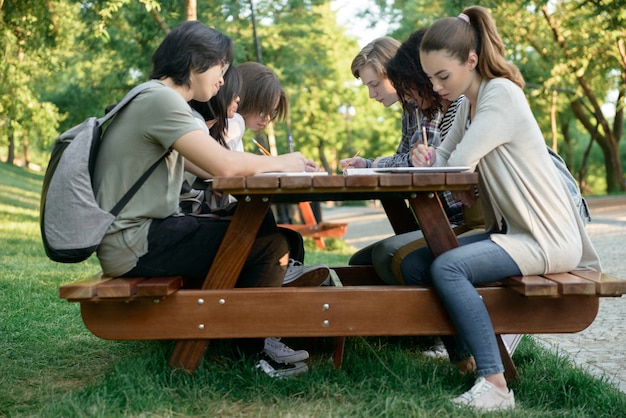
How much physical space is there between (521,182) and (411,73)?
1.24 m

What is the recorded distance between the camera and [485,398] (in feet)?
9.50

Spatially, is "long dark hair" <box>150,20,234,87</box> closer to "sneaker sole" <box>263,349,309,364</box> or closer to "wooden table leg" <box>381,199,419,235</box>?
"sneaker sole" <box>263,349,309,364</box>

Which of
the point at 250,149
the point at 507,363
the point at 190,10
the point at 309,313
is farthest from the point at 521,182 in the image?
the point at 250,149

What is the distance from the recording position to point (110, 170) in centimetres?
303

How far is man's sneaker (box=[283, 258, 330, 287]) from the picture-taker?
3.74 m

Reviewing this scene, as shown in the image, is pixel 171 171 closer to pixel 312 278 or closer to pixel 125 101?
pixel 125 101

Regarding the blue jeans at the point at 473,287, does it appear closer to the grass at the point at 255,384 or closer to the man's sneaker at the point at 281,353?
the grass at the point at 255,384

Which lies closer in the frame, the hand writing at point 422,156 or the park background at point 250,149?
the park background at point 250,149

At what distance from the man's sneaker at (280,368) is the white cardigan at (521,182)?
1004 millimetres

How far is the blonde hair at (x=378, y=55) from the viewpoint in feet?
15.6

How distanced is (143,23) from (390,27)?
37.4 ft

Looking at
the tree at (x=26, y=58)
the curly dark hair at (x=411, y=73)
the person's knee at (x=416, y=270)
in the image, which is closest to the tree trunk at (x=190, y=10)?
the tree at (x=26, y=58)

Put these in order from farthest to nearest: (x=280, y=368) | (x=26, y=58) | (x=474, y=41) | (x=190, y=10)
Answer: (x=26, y=58) < (x=190, y=10) < (x=280, y=368) < (x=474, y=41)

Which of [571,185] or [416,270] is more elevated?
[571,185]
